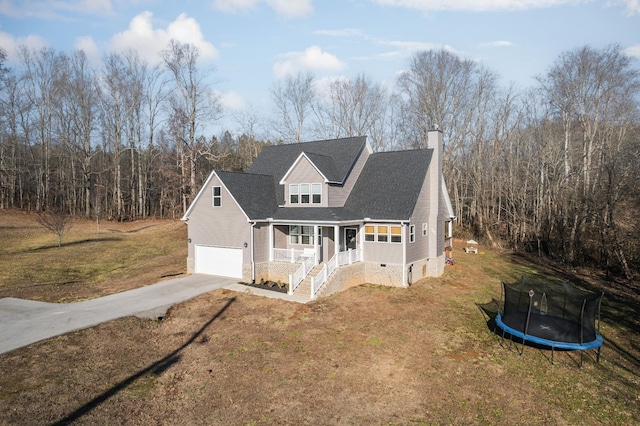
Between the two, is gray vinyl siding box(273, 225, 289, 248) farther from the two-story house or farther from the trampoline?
the trampoline

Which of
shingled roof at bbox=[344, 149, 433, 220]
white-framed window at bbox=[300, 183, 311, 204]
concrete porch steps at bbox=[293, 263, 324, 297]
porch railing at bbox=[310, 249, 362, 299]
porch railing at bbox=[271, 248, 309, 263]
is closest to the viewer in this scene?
porch railing at bbox=[310, 249, 362, 299]

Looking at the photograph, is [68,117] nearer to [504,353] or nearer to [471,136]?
[471,136]

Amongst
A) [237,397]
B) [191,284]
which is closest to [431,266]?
[191,284]

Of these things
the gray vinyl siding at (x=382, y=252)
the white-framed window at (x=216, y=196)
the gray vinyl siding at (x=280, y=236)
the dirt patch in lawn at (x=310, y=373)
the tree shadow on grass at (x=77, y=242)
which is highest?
the white-framed window at (x=216, y=196)

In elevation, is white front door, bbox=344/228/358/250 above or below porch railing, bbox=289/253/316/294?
above

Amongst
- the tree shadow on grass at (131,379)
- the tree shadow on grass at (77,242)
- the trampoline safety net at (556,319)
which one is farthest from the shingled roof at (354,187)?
the tree shadow on grass at (77,242)

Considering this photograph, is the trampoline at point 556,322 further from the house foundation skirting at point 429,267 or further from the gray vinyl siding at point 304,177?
the gray vinyl siding at point 304,177

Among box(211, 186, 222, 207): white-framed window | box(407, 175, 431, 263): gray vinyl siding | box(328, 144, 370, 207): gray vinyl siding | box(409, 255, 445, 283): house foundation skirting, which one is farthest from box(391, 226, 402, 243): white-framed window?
box(211, 186, 222, 207): white-framed window
